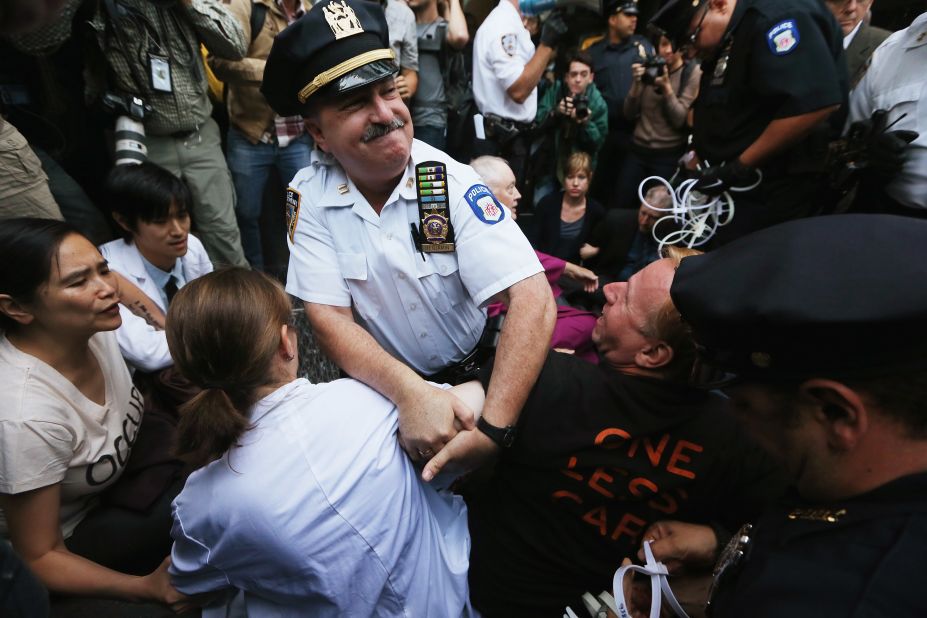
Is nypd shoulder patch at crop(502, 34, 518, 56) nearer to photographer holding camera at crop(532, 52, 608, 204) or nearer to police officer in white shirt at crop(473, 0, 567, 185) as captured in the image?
police officer in white shirt at crop(473, 0, 567, 185)

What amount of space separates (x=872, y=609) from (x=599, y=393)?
0.71 m

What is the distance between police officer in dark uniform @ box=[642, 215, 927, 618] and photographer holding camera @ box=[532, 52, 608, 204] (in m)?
3.81

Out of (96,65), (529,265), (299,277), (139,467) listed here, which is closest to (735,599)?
(529,265)

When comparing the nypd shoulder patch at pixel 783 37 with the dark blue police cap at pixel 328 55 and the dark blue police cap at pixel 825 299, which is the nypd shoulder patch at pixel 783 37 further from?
the dark blue police cap at pixel 825 299

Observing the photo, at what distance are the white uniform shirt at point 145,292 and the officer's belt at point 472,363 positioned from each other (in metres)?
0.90

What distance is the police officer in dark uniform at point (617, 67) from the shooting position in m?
4.45

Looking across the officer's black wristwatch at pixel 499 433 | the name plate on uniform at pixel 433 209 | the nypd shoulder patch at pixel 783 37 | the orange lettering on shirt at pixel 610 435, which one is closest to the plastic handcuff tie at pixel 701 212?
the nypd shoulder patch at pixel 783 37

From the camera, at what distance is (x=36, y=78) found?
8.59ft

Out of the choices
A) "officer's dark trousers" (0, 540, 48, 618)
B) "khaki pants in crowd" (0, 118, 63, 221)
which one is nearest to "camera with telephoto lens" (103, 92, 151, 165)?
"khaki pants in crowd" (0, 118, 63, 221)

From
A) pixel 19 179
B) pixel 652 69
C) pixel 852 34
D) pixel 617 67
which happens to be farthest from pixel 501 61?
pixel 19 179

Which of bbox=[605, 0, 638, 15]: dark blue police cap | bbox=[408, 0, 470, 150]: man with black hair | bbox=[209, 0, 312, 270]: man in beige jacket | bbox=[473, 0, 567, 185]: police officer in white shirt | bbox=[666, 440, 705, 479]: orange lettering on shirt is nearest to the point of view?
bbox=[666, 440, 705, 479]: orange lettering on shirt

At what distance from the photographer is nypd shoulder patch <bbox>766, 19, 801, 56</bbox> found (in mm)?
1963

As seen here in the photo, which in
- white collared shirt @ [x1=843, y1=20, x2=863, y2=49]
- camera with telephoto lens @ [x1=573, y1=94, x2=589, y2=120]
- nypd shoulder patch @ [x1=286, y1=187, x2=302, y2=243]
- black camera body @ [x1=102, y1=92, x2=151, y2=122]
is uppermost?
white collared shirt @ [x1=843, y1=20, x2=863, y2=49]

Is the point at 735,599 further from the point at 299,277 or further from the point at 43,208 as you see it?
the point at 43,208
